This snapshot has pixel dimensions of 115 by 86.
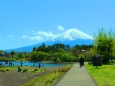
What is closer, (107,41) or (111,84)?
(111,84)

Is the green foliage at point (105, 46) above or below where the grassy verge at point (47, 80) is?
above

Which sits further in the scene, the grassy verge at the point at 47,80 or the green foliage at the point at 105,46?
the green foliage at the point at 105,46

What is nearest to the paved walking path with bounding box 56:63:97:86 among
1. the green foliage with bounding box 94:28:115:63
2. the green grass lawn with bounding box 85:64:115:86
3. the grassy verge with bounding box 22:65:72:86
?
the green grass lawn with bounding box 85:64:115:86

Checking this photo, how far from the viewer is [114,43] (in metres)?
88.2

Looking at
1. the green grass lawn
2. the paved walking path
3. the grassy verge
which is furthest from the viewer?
the grassy verge

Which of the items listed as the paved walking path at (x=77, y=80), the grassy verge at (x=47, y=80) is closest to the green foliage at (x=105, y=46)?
the grassy verge at (x=47, y=80)

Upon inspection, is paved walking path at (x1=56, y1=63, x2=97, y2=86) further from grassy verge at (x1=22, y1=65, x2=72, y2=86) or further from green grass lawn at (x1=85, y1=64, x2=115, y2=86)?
grassy verge at (x1=22, y1=65, x2=72, y2=86)

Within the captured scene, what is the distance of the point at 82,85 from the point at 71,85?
2.44 feet

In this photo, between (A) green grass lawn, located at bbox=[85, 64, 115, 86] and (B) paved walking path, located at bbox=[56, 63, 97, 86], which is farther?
(A) green grass lawn, located at bbox=[85, 64, 115, 86]

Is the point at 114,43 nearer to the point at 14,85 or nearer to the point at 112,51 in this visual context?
the point at 112,51

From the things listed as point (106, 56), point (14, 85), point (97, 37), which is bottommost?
point (14, 85)

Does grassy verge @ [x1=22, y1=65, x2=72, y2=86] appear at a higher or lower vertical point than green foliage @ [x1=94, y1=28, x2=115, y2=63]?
lower

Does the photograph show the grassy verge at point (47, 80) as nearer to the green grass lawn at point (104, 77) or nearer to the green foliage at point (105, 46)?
the green grass lawn at point (104, 77)

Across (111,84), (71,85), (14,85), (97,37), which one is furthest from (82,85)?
(97,37)
